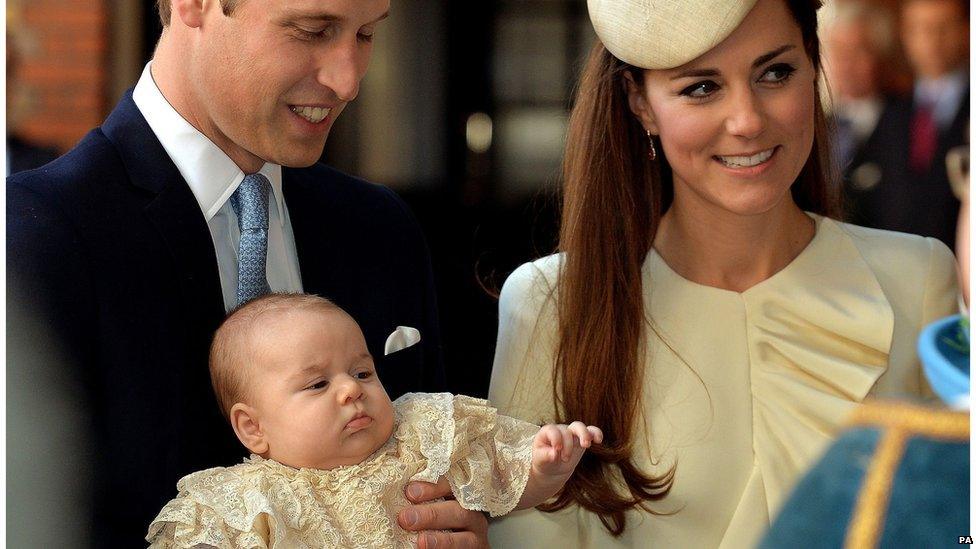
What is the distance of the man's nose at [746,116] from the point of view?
2.22 metres

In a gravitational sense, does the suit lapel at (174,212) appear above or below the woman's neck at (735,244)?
above

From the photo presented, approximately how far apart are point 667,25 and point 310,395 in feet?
2.97

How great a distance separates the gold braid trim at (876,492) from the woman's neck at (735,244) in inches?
54.5

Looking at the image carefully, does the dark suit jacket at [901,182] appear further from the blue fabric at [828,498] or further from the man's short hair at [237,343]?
the blue fabric at [828,498]

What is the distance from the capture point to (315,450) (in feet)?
6.38

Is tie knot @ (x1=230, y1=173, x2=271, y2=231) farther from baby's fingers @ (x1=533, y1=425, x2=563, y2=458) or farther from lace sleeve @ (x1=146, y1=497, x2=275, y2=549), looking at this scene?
baby's fingers @ (x1=533, y1=425, x2=563, y2=458)

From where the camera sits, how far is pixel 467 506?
207 centimetres

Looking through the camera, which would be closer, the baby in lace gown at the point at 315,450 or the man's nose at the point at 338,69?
the baby in lace gown at the point at 315,450

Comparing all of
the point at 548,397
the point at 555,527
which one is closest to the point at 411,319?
the point at 548,397

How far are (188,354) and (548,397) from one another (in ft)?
2.37

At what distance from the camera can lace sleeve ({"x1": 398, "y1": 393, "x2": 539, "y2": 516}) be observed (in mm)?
2035

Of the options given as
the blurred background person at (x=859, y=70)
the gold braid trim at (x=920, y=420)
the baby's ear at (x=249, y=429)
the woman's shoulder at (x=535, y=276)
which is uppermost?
the gold braid trim at (x=920, y=420)

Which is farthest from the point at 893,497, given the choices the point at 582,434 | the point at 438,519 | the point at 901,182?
the point at 901,182

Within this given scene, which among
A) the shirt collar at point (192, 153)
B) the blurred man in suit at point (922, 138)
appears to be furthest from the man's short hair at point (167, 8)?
the blurred man in suit at point (922, 138)
